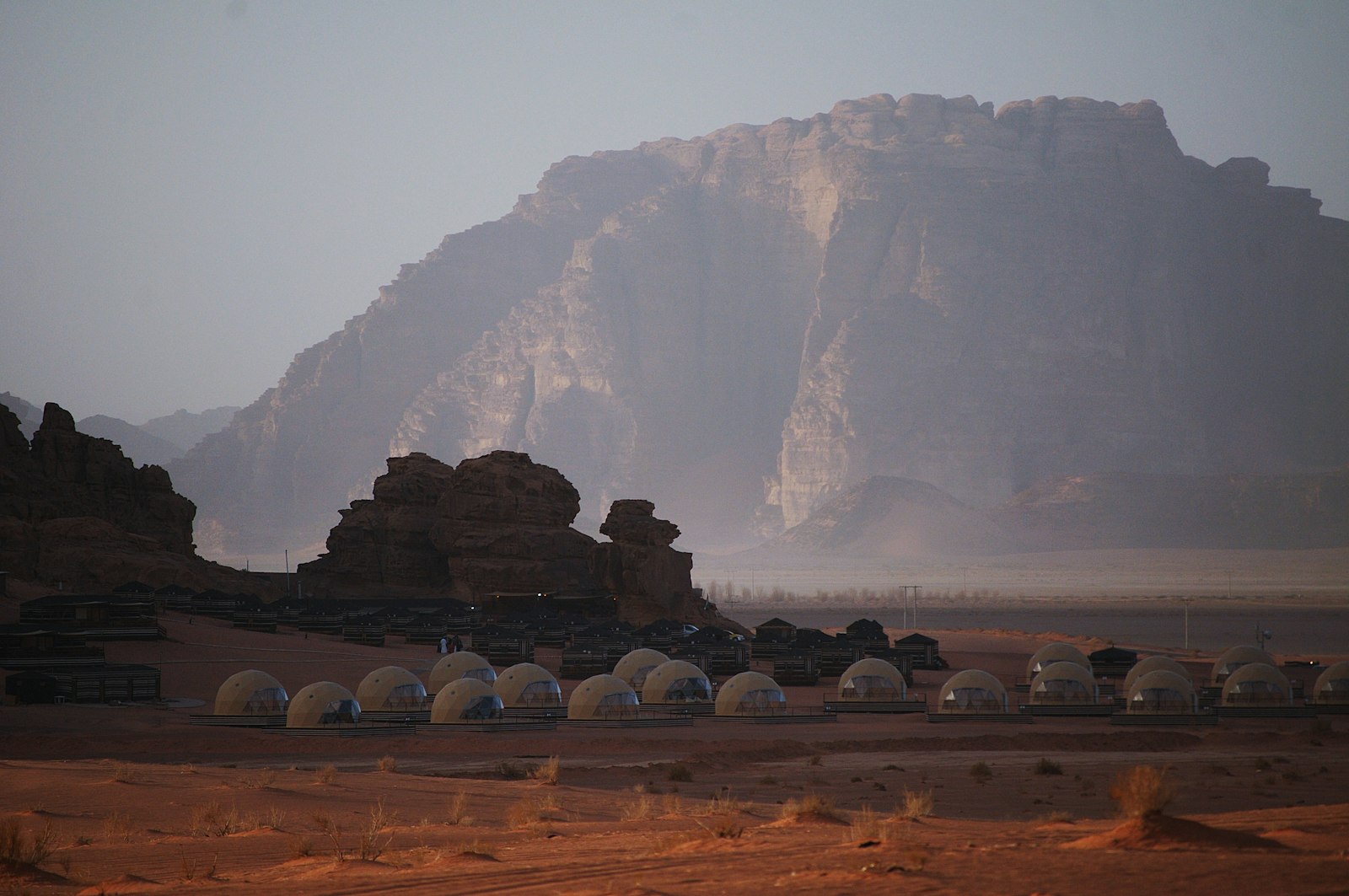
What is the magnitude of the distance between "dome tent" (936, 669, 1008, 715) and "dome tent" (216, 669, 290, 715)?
19778 mm

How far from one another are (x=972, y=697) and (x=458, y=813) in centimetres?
2495

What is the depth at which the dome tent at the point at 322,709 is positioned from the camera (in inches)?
1486

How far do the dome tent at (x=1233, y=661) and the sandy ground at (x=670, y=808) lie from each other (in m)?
7.83

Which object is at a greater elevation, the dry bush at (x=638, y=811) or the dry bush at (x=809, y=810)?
the dry bush at (x=809, y=810)

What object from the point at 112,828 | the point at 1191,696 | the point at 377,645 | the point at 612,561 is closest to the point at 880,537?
the point at 612,561

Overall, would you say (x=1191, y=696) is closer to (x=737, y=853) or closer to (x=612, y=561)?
(x=737, y=853)

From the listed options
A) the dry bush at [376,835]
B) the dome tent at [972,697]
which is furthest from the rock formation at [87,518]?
the dry bush at [376,835]

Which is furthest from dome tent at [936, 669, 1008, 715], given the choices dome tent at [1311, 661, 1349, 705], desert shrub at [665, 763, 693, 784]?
desert shrub at [665, 763, 693, 784]

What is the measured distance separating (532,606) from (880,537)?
121 metres

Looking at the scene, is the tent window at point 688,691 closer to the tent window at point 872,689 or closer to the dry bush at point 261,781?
the tent window at point 872,689

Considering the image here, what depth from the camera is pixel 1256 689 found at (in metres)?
44.2

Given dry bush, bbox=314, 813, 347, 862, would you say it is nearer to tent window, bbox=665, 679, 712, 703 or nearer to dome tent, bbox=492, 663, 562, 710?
dome tent, bbox=492, 663, 562, 710

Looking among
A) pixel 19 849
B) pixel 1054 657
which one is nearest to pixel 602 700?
pixel 1054 657

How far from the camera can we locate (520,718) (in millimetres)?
40688
